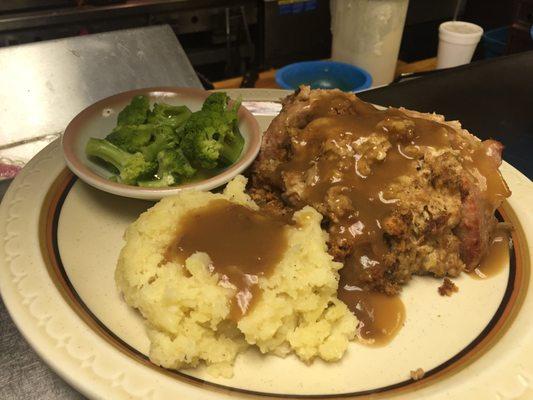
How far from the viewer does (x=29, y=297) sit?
2.26m

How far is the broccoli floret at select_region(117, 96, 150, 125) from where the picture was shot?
311cm

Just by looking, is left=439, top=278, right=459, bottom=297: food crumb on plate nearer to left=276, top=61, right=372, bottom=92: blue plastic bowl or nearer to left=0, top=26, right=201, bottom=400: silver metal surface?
left=276, top=61, right=372, bottom=92: blue plastic bowl

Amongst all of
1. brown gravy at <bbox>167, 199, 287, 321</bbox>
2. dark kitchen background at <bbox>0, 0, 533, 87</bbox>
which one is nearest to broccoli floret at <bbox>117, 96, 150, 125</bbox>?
brown gravy at <bbox>167, 199, 287, 321</bbox>

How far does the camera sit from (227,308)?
2094mm

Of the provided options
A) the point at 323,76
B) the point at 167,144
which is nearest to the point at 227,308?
the point at 167,144

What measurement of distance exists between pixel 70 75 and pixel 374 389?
3811 mm

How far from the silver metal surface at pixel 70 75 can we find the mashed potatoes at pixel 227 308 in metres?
2.37

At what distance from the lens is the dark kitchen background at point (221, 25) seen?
16.6 feet

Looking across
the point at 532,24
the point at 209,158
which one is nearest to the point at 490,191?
the point at 209,158

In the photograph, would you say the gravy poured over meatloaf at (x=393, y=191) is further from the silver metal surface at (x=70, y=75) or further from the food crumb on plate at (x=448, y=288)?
the silver metal surface at (x=70, y=75)

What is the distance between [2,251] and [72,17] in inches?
134

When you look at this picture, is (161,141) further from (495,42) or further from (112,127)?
(495,42)

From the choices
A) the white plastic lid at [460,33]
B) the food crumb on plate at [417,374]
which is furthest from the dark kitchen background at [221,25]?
the food crumb on plate at [417,374]

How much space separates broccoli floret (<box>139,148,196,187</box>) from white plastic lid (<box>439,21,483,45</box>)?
3.49 m
